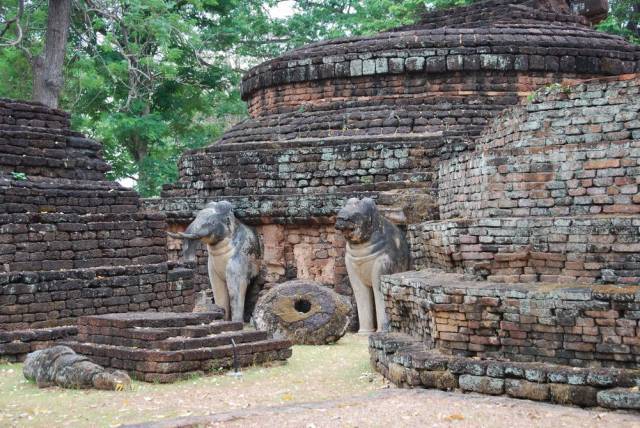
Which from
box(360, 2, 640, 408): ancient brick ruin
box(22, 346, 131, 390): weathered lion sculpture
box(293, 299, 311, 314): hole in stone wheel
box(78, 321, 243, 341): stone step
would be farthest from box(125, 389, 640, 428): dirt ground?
box(293, 299, 311, 314): hole in stone wheel

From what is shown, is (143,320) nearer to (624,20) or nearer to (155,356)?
(155,356)

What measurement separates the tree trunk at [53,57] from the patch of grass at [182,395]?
1155cm

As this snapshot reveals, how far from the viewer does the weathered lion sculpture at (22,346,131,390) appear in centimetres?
920

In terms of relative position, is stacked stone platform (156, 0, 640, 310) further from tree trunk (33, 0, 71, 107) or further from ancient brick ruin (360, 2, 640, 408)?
tree trunk (33, 0, 71, 107)

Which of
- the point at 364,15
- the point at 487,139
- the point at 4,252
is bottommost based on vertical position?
the point at 4,252

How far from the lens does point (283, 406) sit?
7.98 meters

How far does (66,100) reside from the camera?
85.6ft

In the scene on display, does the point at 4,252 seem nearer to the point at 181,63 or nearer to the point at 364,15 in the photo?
the point at 181,63

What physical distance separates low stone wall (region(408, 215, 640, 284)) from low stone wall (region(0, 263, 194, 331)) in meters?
4.50

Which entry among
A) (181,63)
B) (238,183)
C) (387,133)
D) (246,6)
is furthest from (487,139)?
(246,6)

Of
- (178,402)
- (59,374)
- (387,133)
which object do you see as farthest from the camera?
(387,133)

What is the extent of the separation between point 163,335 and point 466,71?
7.95 m

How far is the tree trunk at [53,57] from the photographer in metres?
21.2

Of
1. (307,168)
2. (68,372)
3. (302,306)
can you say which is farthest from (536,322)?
(307,168)
